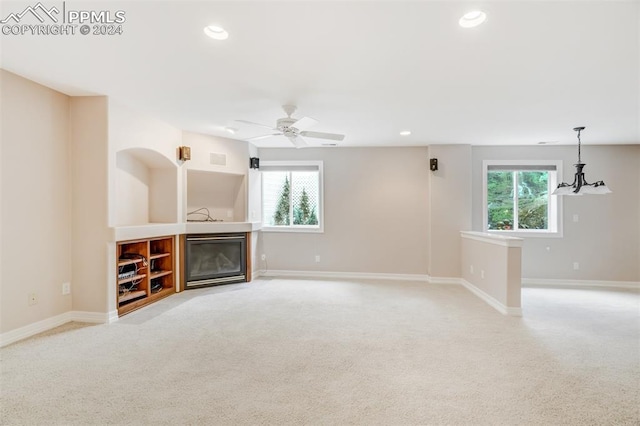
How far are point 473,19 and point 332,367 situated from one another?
2.68 metres

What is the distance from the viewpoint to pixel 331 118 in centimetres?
415

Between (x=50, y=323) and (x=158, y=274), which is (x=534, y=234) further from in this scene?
(x=50, y=323)

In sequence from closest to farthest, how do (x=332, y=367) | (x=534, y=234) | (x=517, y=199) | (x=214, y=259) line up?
(x=332, y=367)
(x=214, y=259)
(x=534, y=234)
(x=517, y=199)

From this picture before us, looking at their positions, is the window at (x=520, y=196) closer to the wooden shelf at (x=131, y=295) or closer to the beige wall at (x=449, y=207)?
the beige wall at (x=449, y=207)

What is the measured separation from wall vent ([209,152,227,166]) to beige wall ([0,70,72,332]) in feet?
6.59

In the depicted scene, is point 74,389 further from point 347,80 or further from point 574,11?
point 574,11

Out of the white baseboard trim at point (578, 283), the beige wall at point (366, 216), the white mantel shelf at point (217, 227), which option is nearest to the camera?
the white mantel shelf at point (217, 227)

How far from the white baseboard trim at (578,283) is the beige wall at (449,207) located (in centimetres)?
139

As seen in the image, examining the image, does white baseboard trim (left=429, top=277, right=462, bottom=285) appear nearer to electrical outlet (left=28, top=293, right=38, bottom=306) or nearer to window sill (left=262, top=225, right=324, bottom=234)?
window sill (left=262, top=225, right=324, bottom=234)

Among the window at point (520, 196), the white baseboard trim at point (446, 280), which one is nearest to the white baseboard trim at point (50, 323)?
the white baseboard trim at point (446, 280)

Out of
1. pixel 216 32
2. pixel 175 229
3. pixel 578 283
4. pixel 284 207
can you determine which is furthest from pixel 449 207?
pixel 216 32

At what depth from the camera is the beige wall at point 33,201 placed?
288cm

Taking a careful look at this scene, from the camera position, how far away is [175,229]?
4668 millimetres

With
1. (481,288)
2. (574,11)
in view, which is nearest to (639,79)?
(574,11)
